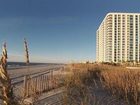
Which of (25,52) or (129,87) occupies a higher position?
(25,52)

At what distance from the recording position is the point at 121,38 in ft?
365

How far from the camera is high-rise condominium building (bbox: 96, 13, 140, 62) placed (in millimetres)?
106312

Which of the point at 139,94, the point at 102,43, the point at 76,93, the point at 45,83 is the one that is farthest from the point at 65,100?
the point at 102,43

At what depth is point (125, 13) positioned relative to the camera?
4523 inches

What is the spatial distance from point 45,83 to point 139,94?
6.30 metres

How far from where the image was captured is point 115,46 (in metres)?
108

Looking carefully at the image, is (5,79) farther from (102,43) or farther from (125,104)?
(102,43)

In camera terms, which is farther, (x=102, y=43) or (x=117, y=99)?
(x=102, y=43)

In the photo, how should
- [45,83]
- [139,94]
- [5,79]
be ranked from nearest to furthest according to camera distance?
[5,79], [139,94], [45,83]

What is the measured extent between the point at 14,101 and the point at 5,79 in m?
0.10

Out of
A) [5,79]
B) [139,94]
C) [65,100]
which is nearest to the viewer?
[5,79]

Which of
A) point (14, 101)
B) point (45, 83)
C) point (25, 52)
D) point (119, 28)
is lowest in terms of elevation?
point (45, 83)

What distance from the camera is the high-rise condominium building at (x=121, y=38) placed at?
10631 centimetres

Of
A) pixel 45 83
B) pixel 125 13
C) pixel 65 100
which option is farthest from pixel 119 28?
pixel 65 100
